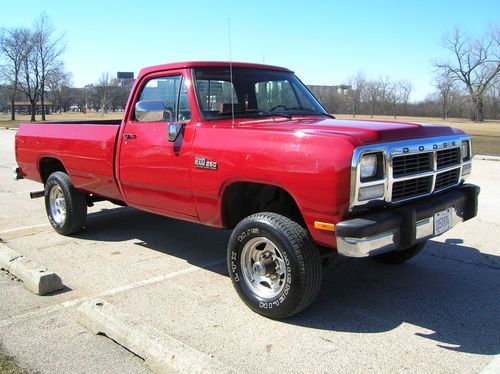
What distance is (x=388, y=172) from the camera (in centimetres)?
353

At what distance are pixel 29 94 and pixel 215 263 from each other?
191ft

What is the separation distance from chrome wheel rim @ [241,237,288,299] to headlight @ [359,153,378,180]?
0.91 meters

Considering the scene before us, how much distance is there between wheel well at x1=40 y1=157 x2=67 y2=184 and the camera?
6.88 metres

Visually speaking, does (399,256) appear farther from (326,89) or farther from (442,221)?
(326,89)

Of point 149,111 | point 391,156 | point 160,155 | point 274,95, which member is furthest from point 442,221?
point 149,111

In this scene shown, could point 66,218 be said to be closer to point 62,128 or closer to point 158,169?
point 62,128

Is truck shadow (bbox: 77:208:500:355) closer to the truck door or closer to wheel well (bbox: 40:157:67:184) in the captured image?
the truck door

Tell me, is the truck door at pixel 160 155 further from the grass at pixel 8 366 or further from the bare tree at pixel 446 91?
the bare tree at pixel 446 91

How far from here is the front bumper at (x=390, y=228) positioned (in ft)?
11.0

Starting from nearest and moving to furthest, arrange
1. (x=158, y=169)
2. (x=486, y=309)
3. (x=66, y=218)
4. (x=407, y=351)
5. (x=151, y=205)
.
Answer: (x=407, y=351)
(x=486, y=309)
(x=158, y=169)
(x=151, y=205)
(x=66, y=218)

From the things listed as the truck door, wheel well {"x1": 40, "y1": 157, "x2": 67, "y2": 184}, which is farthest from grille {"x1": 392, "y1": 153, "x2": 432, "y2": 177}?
wheel well {"x1": 40, "y1": 157, "x2": 67, "y2": 184}

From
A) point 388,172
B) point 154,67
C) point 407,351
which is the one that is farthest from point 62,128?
point 407,351

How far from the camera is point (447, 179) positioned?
4340mm

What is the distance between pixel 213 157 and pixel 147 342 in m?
1.64
